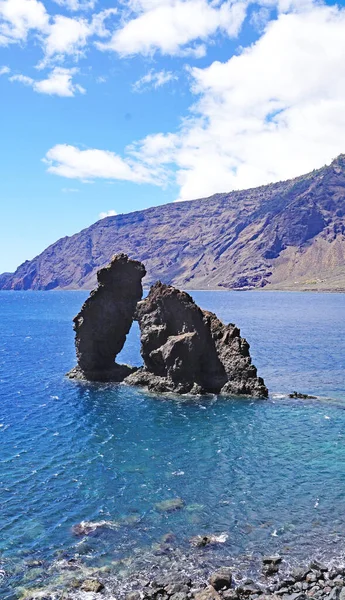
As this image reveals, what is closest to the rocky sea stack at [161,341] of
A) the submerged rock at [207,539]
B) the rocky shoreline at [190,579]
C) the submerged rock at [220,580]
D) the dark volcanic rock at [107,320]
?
the dark volcanic rock at [107,320]

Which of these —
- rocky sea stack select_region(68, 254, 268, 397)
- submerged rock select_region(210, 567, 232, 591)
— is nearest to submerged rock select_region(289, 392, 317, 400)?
rocky sea stack select_region(68, 254, 268, 397)

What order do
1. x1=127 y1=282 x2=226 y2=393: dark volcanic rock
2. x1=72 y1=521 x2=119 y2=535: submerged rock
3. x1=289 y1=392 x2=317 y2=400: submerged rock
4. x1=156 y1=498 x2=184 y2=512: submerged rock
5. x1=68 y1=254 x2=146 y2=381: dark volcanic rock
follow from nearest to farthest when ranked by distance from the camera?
x1=72 y1=521 x2=119 y2=535: submerged rock < x1=156 y1=498 x2=184 y2=512: submerged rock < x1=289 y1=392 x2=317 y2=400: submerged rock < x1=127 y1=282 x2=226 y2=393: dark volcanic rock < x1=68 y1=254 x2=146 y2=381: dark volcanic rock

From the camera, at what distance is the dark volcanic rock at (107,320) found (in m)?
84.6

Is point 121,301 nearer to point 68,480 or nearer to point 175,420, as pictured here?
point 175,420

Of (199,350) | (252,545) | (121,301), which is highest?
(121,301)

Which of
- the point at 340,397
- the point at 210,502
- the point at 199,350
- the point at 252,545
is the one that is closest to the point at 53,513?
the point at 210,502

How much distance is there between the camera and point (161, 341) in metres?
78.4

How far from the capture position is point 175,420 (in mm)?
61812

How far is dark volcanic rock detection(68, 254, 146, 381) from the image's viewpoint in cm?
8456

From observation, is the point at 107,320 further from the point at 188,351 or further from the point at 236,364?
the point at 236,364

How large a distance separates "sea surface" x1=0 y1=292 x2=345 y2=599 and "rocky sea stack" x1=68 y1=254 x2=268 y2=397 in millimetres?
3523

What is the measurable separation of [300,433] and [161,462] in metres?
16.7

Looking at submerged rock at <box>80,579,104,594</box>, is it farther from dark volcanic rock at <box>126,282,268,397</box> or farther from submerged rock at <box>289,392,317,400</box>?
submerged rock at <box>289,392,317,400</box>

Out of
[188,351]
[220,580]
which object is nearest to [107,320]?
A: [188,351]
